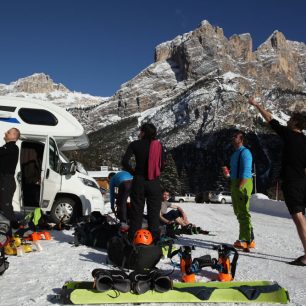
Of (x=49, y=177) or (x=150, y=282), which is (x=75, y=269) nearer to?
(x=150, y=282)

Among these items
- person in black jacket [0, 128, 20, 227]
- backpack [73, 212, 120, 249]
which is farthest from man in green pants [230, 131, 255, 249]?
person in black jacket [0, 128, 20, 227]

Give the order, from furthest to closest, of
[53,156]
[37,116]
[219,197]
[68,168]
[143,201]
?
1. [219,197]
2. [37,116]
3. [53,156]
4. [68,168]
5. [143,201]

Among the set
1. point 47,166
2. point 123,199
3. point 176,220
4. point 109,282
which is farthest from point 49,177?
point 109,282

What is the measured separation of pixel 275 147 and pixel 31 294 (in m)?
140

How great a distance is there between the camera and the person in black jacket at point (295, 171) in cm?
520

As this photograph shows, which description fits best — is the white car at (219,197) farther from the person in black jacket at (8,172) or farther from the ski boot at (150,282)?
the ski boot at (150,282)

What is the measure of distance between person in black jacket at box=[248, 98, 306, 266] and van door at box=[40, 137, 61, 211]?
601 centimetres

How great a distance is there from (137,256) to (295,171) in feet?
7.96

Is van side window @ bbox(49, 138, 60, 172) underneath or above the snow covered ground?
above

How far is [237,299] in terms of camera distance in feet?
11.7

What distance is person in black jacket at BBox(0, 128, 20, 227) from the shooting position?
6.34 m

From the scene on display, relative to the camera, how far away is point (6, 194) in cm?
634

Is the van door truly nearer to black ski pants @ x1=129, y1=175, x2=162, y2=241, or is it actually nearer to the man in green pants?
black ski pants @ x1=129, y1=175, x2=162, y2=241

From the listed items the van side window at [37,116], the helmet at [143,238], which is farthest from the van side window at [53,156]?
the helmet at [143,238]
